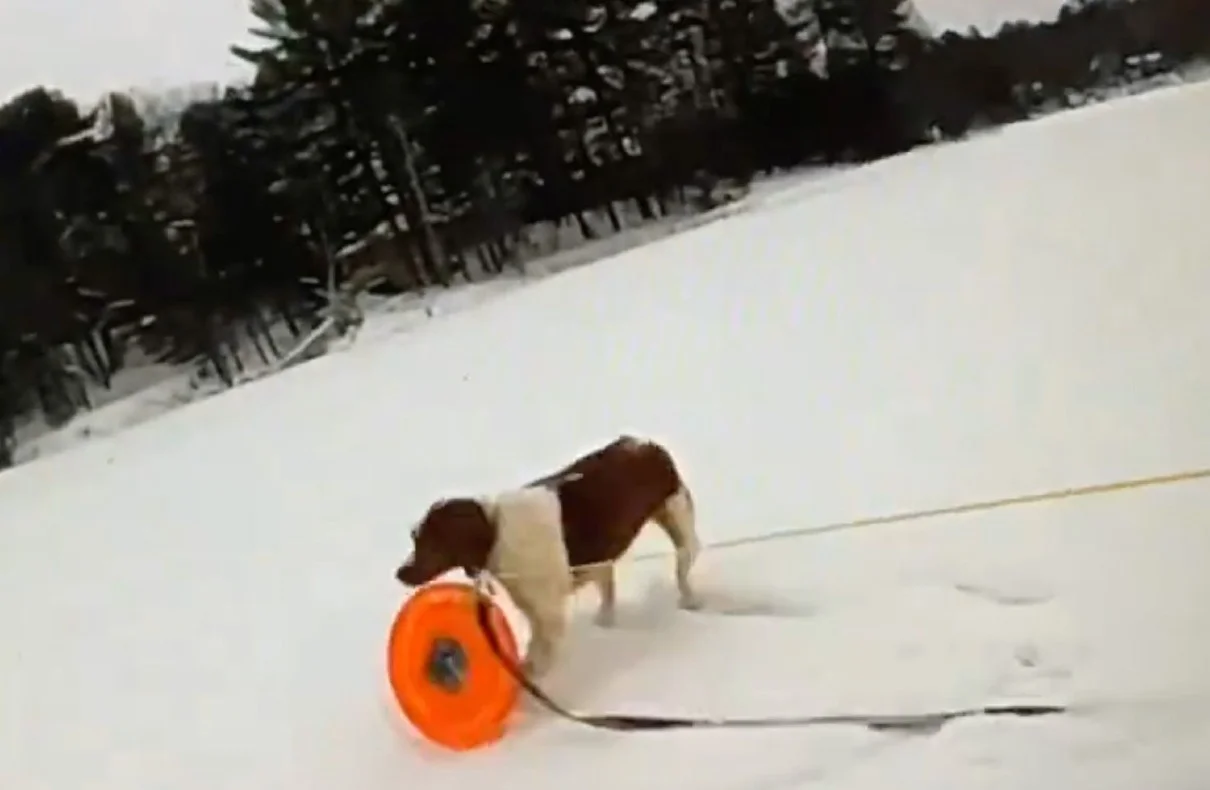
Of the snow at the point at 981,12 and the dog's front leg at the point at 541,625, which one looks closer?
the dog's front leg at the point at 541,625

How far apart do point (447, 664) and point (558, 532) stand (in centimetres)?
7

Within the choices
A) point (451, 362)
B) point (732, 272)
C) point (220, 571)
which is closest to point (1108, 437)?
point (732, 272)

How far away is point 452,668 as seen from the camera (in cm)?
66

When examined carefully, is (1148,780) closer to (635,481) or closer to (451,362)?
(635,481)

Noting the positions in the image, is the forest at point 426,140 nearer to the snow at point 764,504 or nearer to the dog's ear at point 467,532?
the snow at point 764,504

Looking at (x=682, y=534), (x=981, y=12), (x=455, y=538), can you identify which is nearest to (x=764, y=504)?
(x=682, y=534)

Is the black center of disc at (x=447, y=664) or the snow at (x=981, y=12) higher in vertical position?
the snow at (x=981, y=12)

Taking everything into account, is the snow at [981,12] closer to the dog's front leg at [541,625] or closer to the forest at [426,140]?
the forest at [426,140]

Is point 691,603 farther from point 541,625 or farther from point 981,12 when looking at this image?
point 981,12

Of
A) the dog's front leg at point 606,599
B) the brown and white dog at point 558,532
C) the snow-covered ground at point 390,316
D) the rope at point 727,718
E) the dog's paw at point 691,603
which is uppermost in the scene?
the snow-covered ground at point 390,316

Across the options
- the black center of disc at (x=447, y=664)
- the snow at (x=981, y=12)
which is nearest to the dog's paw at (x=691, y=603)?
the black center of disc at (x=447, y=664)

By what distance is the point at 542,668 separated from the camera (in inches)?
26.8

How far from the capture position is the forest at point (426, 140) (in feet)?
2.40

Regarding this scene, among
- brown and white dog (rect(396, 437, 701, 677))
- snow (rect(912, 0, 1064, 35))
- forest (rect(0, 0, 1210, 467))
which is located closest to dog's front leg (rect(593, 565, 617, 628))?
brown and white dog (rect(396, 437, 701, 677))
